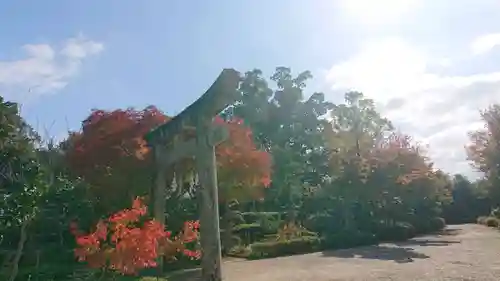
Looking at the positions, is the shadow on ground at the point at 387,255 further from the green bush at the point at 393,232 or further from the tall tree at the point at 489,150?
the tall tree at the point at 489,150

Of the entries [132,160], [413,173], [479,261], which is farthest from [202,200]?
[413,173]

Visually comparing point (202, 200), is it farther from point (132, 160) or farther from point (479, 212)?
point (479, 212)

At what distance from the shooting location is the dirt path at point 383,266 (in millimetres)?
10227

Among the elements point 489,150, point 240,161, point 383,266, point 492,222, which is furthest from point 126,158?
point 492,222

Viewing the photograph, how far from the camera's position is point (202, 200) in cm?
848

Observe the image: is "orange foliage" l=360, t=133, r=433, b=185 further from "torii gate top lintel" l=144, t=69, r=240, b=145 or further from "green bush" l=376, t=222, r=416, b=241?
"torii gate top lintel" l=144, t=69, r=240, b=145

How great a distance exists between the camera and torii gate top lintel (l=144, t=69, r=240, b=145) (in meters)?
8.52

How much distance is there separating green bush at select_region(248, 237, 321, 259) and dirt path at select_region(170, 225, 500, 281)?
1.24m

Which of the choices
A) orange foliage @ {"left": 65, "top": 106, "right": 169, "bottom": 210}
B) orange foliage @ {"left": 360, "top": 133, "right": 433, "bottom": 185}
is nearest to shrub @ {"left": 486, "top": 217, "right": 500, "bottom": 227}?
orange foliage @ {"left": 360, "top": 133, "right": 433, "bottom": 185}

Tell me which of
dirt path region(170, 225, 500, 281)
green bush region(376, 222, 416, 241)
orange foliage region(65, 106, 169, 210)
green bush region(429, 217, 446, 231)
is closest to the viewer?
dirt path region(170, 225, 500, 281)

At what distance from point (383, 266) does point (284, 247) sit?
5435mm

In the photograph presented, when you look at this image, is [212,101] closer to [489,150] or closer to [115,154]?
[115,154]

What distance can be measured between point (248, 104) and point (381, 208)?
960 cm

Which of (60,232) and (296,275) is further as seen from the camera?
(60,232)
